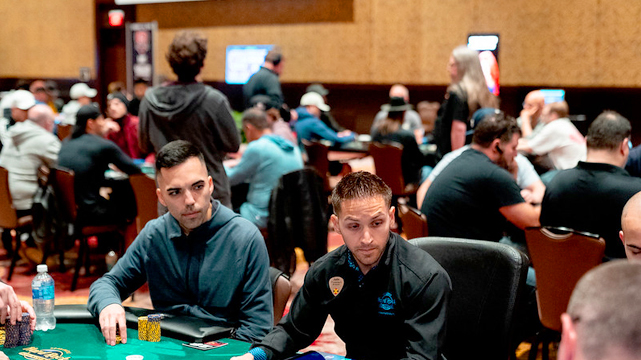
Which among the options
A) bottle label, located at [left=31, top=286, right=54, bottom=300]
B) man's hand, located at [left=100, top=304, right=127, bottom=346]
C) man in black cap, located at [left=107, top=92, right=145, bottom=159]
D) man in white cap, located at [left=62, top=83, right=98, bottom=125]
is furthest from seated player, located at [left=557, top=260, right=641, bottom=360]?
man in white cap, located at [left=62, top=83, right=98, bottom=125]

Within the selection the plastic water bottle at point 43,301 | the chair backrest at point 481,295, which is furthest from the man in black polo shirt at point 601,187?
the plastic water bottle at point 43,301

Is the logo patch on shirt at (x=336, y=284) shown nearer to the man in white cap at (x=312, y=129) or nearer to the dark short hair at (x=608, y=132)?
the dark short hair at (x=608, y=132)

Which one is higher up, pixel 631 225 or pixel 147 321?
pixel 631 225

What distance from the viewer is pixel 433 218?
3520 mm

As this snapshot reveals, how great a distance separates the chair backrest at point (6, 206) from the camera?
5.28 metres

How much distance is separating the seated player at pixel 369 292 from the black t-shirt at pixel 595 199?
1.55 meters

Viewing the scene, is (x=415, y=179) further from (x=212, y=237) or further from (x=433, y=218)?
(x=212, y=237)

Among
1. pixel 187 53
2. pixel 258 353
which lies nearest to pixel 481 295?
pixel 258 353

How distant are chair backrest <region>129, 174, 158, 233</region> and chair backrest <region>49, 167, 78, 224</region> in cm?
63

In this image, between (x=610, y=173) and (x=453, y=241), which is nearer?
(x=453, y=241)

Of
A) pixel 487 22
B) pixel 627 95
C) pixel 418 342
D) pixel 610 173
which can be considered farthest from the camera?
pixel 487 22

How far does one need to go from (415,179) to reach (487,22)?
279 cm

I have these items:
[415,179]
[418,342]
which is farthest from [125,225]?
[418,342]

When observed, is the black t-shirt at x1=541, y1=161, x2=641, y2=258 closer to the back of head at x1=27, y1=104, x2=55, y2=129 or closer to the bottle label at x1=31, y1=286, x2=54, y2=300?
the bottle label at x1=31, y1=286, x2=54, y2=300
